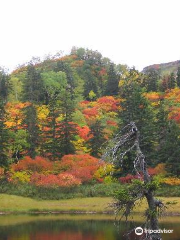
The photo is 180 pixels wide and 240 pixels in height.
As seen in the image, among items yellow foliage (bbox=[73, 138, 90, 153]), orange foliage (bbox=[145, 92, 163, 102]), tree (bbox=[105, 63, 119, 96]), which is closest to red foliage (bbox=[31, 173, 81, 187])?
yellow foliage (bbox=[73, 138, 90, 153])

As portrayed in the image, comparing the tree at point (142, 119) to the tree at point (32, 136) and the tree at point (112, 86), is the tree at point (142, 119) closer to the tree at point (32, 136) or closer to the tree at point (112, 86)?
the tree at point (32, 136)

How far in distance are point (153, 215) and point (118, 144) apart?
171cm

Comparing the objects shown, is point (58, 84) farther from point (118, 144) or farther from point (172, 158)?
point (118, 144)

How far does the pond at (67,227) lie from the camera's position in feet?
85.6

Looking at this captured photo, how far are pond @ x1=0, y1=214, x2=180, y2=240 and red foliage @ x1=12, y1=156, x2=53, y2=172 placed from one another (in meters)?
9.09

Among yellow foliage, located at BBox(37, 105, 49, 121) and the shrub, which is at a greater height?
yellow foliage, located at BBox(37, 105, 49, 121)

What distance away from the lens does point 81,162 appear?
148 feet

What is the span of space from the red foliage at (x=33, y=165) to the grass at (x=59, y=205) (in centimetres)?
422

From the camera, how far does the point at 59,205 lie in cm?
3997

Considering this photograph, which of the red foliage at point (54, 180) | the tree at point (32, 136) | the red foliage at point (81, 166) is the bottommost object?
the red foliage at point (54, 180)

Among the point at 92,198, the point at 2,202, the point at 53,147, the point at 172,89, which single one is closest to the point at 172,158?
the point at 92,198

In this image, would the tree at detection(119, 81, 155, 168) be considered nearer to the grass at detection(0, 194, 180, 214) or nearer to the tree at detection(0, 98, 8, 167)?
the grass at detection(0, 194, 180, 214)

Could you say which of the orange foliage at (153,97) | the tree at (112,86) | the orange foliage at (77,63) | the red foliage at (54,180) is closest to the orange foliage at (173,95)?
the orange foliage at (153,97)

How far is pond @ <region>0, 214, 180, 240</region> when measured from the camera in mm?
26080
